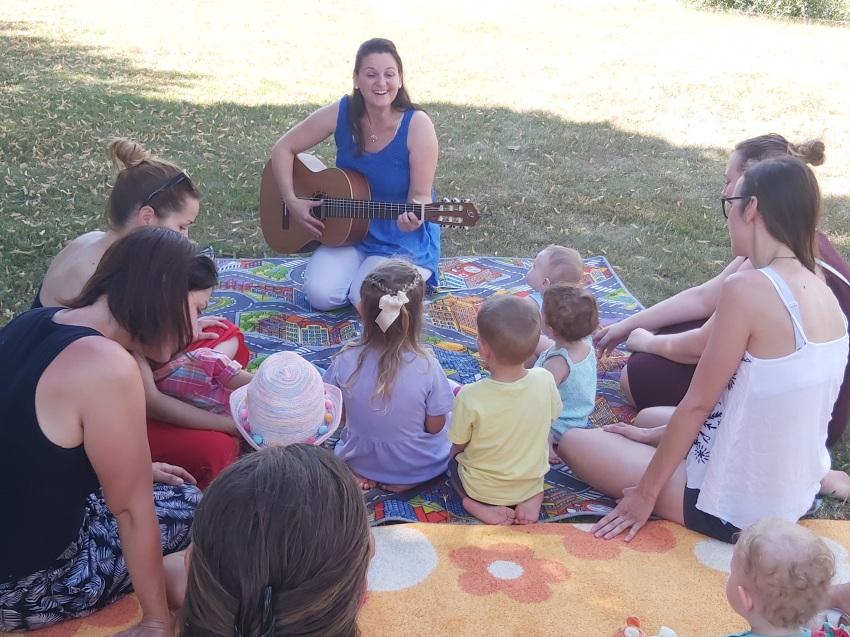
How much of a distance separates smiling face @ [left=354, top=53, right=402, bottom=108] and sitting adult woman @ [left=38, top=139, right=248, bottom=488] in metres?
1.51

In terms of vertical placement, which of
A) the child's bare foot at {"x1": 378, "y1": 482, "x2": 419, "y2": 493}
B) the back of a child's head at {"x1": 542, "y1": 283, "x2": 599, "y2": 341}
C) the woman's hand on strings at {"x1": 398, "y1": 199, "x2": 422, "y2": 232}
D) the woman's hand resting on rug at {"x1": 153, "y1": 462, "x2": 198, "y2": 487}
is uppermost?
the woman's hand on strings at {"x1": 398, "y1": 199, "x2": 422, "y2": 232}

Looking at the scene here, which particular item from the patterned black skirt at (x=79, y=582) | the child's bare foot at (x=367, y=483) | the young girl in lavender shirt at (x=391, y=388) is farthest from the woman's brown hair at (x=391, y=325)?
the patterned black skirt at (x=79, y=582)

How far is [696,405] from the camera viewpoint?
8.34 ft

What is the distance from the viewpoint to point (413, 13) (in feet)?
46.3

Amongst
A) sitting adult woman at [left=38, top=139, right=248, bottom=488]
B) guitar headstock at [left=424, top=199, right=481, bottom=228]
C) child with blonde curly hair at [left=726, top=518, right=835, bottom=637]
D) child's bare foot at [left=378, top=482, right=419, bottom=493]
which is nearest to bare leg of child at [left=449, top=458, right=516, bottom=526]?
child's bare foot at [left=378, top=482, right=419, bottom=493]

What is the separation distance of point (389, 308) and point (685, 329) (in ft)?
5.92

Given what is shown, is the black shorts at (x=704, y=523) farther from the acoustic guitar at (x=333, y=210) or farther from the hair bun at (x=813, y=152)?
the acoustic guitar at (x=333, y=210)

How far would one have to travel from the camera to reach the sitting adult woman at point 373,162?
14.3ft

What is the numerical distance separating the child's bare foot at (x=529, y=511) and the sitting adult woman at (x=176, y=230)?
44.1 inches

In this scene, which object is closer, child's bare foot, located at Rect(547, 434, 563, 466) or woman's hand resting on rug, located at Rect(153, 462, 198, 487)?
woman's hand resting on rug, located at Rect(153, 462, 198, 487)

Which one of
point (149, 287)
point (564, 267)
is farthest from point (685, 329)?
point (149, 287)

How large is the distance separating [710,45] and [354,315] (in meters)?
10.9

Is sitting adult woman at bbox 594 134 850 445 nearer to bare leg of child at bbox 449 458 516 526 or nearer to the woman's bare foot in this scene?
the woman's bare foot

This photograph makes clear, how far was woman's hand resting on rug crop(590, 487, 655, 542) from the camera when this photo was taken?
9.00ft
